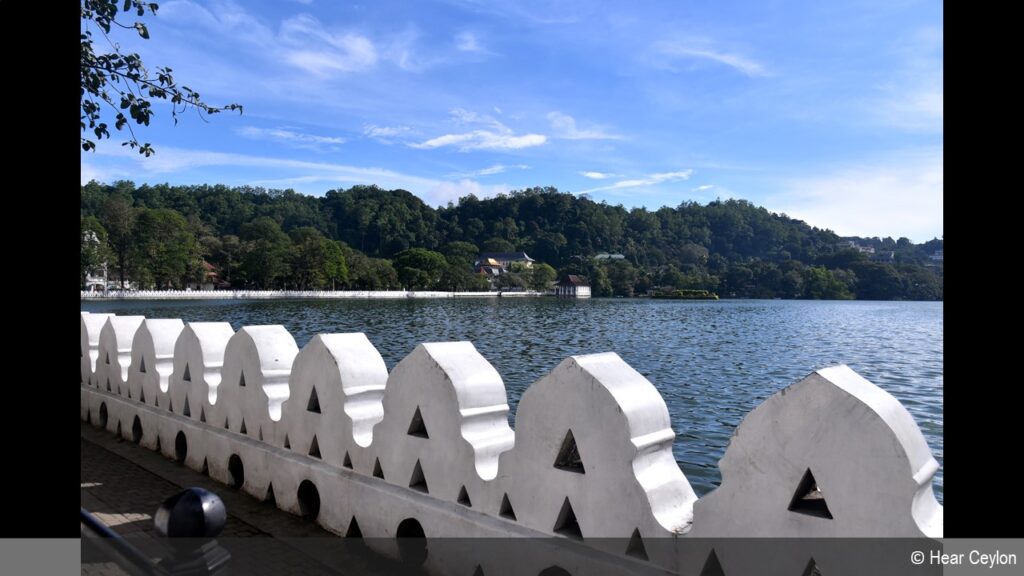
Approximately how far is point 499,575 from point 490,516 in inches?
10.5

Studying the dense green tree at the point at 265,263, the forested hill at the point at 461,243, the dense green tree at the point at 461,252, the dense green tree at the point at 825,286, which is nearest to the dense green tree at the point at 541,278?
the forested hill at the point at 461,243

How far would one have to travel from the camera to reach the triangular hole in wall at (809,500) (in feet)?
7.43

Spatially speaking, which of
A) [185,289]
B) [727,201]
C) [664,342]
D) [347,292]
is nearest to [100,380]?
[664,342]

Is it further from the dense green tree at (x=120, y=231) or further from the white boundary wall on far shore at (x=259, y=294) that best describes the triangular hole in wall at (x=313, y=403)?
the dense green tree at (x=120, y=231)

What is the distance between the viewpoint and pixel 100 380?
24.2 feet

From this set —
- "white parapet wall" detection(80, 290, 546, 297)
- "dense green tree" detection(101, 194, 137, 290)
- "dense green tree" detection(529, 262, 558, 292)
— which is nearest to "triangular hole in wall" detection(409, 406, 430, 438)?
"white parapet wall" detection(80, 290, 546, 297)


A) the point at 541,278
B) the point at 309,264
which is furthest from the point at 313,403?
the point at 541,278

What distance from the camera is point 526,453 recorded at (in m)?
3.13

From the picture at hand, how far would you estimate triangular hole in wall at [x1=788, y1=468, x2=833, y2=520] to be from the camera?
226 cm

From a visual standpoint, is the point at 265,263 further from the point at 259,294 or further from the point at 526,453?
the point at 526,453

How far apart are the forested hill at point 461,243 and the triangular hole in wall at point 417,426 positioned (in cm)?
7747
